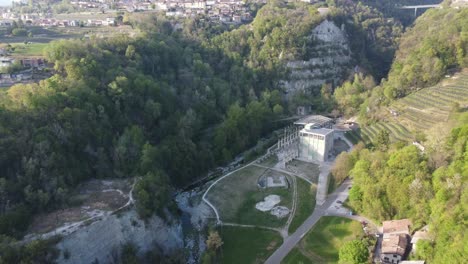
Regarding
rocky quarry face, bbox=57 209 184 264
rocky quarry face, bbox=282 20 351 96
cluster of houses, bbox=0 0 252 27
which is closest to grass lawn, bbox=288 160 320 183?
rocky quarry face, bbox=57 209 184 264

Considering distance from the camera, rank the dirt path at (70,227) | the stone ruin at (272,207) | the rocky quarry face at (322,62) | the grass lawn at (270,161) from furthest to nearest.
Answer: the rocky quarry face at (322,62) < the grass lawn at (270,161) < the stone ruin at (272,207) < the dirt path at (70,227)

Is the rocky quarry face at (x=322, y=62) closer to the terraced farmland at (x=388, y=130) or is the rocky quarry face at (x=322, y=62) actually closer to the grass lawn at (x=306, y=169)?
the terraced farmland at (x=388, y=130)

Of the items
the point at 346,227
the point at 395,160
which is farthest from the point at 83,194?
the point at 395,160

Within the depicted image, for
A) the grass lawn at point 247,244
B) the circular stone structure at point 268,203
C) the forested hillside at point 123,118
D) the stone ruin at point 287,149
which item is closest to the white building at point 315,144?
the stone ruin at point 287,149

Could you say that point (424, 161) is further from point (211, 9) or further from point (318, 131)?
point (211, 9)

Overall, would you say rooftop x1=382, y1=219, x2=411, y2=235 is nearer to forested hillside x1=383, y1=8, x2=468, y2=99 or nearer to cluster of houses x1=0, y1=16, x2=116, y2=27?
forested hillside x1=383, y1=8, x2=468, y2=99
